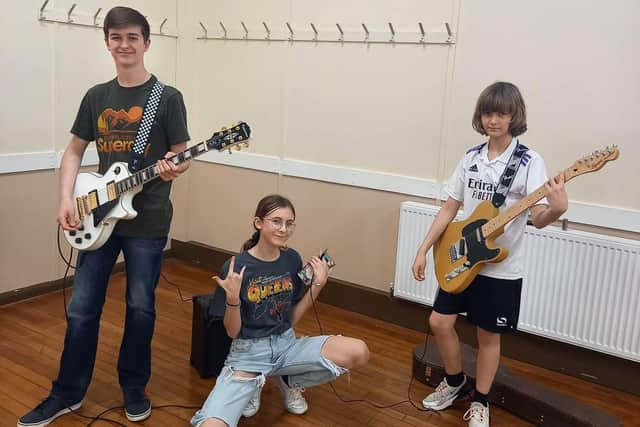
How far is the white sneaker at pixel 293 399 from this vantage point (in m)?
2.52

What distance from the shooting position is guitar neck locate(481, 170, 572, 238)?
2072 mm

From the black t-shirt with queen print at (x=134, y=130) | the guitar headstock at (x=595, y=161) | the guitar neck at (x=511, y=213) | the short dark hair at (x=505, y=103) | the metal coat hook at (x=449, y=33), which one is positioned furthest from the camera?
the metal coat hook at (x=449, y=33)

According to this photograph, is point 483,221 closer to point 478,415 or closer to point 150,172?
point 478,415

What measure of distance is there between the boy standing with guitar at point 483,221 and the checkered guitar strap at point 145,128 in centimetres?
116

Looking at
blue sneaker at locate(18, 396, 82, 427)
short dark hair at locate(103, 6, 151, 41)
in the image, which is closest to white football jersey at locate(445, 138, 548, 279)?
short dark hair at locate(103, 6, 151, 41)

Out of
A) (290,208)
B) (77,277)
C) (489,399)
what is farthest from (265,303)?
(489,399)

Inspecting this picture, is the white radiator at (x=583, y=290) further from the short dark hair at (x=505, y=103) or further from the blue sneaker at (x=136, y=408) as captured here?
the blue sneaker at (x=136, y=408)

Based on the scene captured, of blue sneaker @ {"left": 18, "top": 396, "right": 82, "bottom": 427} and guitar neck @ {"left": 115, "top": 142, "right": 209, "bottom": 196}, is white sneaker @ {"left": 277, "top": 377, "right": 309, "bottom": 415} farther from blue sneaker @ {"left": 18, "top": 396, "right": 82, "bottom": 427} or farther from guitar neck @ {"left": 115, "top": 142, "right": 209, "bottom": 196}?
guitar neck @ {"left": 115, "top": 142, "right": 209, "bottom": 196}

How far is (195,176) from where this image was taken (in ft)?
14.6

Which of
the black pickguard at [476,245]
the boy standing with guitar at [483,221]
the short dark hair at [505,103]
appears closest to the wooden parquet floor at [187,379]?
the boy standing with guitar at [483,221]

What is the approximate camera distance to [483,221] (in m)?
2.26

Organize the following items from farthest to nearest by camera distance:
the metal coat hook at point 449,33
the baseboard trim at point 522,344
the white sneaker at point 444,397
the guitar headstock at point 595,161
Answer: the metal coat hook at point 449,33, the baseboard trim at point 522,344, the white sneaker at point 444,397, the guitar headstock at point 595,161

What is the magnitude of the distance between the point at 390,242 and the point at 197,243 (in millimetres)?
1599

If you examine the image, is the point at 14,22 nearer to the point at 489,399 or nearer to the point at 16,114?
the point at 16,114
